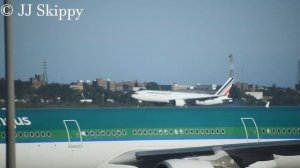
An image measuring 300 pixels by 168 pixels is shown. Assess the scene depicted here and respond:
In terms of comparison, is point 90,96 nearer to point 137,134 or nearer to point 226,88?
point 226,88

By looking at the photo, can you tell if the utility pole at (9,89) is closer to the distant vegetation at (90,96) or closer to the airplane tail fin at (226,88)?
the distant vegetation at (90,96)

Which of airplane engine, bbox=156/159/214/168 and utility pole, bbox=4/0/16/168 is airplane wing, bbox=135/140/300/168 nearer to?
airplane engine, bbox=156/159/214/168

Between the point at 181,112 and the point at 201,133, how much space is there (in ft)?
3.01

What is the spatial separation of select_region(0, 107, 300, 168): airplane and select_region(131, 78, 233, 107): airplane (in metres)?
12.1

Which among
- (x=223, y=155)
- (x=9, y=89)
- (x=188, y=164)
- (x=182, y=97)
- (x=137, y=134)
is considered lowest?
(x=188, y=164)

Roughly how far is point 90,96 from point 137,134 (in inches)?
381

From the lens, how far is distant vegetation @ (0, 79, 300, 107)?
1999 cm

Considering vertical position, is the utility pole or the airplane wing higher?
the utility pole

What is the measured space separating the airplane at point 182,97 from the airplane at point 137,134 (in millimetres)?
12107

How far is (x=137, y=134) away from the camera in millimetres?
15789

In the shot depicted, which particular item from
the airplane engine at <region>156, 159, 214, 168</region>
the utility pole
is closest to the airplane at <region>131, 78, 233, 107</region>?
the airplane engine at <region>156, 159, 214, 168</region>

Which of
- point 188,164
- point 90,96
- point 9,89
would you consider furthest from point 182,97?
point 9,89

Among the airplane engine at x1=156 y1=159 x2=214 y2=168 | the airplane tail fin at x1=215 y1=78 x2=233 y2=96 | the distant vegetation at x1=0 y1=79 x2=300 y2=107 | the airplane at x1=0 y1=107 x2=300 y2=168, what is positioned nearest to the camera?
the airplane engine at x1=156 y1=159 x2=214 y2=168

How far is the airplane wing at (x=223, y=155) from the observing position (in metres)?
12.4
